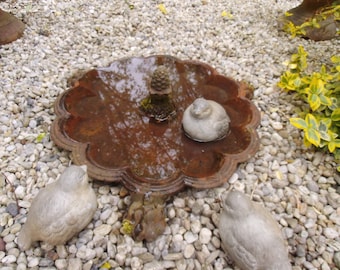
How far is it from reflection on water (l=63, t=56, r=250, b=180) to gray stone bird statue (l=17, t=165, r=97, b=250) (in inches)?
13.6

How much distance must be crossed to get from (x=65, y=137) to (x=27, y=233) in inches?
26.9

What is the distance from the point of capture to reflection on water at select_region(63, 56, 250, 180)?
2.11m

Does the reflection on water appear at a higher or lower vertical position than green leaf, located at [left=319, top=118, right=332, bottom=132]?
lower

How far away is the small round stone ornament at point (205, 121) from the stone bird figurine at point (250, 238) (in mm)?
604

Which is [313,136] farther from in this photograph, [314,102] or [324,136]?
[314,102]

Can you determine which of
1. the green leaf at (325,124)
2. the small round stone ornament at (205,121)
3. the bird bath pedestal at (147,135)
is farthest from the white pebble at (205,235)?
the green leaf at (325,124)

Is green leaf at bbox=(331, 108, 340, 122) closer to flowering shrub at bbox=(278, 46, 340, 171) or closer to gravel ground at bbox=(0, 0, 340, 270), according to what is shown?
flowering shrub at bbox=(278, 46, 340, 171)

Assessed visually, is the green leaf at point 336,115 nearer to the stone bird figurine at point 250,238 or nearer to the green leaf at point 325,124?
the green leaf at point 325,124

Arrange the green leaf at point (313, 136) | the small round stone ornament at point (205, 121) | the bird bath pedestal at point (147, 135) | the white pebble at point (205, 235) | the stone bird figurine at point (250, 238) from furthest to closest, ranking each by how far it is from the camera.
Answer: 1. the small round stone ornament at point (205, 121)
2. the green leaf at point (313, 136)
3. the bird bath pedestal at point (147, 135)
4. the white pebble at point (205, 235)
5. the stone bird figurine at point (250, 238)

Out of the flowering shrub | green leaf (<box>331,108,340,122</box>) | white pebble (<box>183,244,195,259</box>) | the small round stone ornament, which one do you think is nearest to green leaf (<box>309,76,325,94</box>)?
the flowering shrub

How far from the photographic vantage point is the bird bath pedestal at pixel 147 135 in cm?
191

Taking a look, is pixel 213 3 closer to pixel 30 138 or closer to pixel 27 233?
pixel 30 138

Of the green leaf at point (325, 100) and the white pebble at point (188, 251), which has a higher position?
the green leaf at point (325, 100)

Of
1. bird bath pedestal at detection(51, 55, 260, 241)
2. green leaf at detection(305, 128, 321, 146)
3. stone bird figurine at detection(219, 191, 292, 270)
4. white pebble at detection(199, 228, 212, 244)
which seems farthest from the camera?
green leaf at detection(305, 128, 321, 146)
